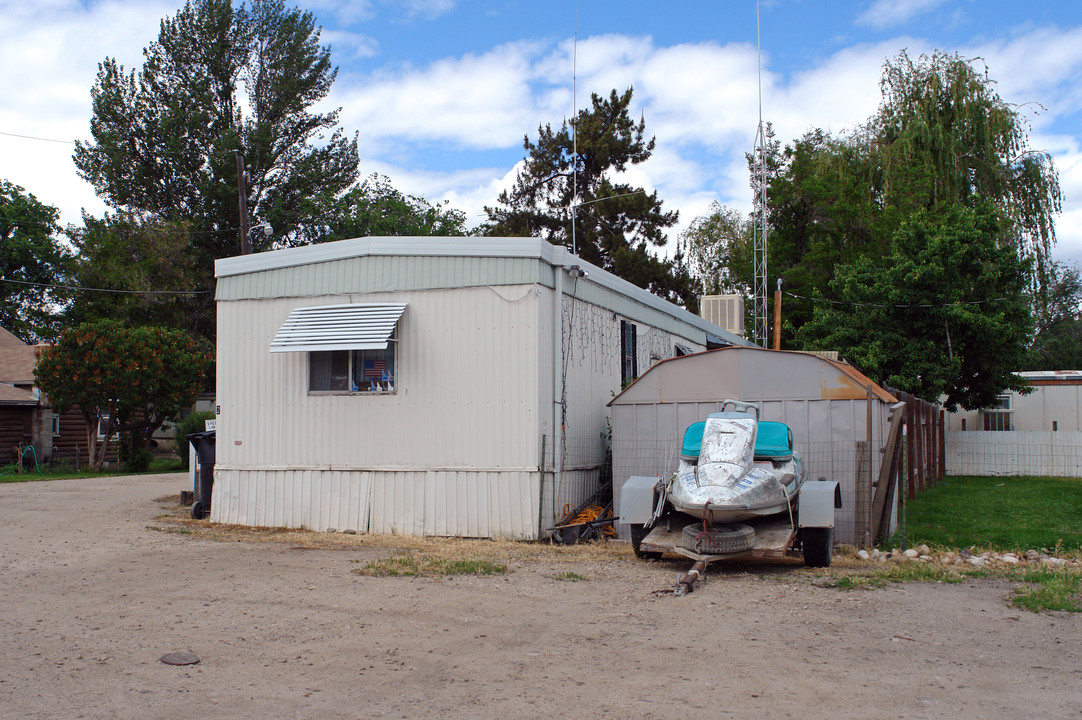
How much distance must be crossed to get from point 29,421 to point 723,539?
28670 millimetres

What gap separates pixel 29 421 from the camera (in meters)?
30.7

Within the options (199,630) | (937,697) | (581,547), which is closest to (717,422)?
(581,547)

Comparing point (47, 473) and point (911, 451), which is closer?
point (911, 451)

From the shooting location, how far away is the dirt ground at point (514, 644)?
5160 mm

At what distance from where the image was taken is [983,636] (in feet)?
22.1

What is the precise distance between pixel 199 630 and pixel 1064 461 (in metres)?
22.3

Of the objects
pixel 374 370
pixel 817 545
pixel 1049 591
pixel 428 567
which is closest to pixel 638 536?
pixel 817 545

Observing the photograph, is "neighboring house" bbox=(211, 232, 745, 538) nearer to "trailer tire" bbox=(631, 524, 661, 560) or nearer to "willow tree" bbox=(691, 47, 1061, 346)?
"trailer tire" bbox=(631, 524, 661, 560)

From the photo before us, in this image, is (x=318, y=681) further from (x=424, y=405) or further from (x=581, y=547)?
(x=424, y=405)

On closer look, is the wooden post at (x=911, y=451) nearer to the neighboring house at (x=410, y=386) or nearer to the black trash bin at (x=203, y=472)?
the neighboring house at (x=410, y=386)

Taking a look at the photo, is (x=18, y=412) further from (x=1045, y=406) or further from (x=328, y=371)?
(x=1045, y=406)

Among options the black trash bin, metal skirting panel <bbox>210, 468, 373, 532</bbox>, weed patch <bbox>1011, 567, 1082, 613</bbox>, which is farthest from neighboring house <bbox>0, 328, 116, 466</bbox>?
weed patch <bbox>1011, 567, 1082, 613</bbox>

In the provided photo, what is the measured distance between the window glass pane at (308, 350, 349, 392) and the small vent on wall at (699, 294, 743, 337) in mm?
14603

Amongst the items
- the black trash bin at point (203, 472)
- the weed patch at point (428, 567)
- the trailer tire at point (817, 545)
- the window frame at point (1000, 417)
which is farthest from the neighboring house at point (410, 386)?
the window frame at point (1000, 417)
